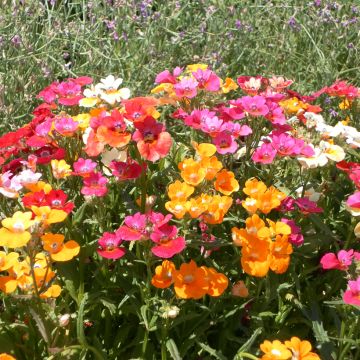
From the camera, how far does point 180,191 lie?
2.16m

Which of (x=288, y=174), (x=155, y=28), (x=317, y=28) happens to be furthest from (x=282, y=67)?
(x=288, y=174)

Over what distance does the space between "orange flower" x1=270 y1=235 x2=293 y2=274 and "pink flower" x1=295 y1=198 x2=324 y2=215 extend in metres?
0.20

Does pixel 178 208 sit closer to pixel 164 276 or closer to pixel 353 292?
pixel 164 276

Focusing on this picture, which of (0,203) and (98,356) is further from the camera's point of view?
(0,203)

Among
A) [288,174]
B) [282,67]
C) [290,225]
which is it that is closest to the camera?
[290,225]

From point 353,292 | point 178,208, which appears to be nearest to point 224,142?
point 178,208

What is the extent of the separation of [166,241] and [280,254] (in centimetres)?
38

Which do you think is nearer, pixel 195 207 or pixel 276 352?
pixel 276 352

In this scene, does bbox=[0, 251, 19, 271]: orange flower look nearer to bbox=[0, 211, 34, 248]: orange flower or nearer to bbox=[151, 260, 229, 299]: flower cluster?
bbox=[0, 211, 34, 248]: orange flower

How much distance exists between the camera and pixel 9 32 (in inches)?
158

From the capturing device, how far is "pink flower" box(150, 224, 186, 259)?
197 centimetres

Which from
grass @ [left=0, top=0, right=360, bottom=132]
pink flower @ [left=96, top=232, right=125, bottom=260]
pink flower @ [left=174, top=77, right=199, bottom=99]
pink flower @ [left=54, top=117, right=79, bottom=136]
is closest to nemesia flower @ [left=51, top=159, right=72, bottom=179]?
pink flower @ [left=54, top=117, right=79, bottom=136]

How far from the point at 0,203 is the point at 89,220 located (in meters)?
0.31

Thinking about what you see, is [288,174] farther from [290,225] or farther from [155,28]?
[155,28]
